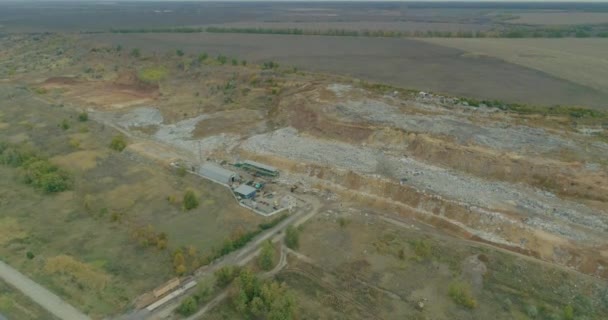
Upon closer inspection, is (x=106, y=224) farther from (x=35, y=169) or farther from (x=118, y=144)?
(x=118, y=144)

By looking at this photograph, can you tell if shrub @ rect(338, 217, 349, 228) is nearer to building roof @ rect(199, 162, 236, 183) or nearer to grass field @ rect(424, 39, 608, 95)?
building roof @ rect(199, 162, 236, 183)

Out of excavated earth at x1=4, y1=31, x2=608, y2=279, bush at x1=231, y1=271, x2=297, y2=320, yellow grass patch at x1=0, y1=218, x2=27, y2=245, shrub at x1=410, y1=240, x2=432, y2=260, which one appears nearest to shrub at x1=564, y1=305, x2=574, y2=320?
excavated earth at x1=4, y1=31, x2=608, y2=279

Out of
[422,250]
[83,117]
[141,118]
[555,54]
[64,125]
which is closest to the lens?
[422,250]

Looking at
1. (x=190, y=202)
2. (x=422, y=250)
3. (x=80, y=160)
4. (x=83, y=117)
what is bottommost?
(x=422, y=250)

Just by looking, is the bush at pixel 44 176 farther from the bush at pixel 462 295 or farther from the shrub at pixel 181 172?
the bush at pixel 462 295

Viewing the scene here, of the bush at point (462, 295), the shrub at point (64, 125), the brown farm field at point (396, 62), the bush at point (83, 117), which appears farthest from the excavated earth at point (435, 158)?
the brown farm field at point (396, 62)

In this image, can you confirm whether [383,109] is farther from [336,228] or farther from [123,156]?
[123,156]

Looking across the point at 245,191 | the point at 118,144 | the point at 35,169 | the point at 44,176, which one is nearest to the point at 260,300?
the point at 245,191
